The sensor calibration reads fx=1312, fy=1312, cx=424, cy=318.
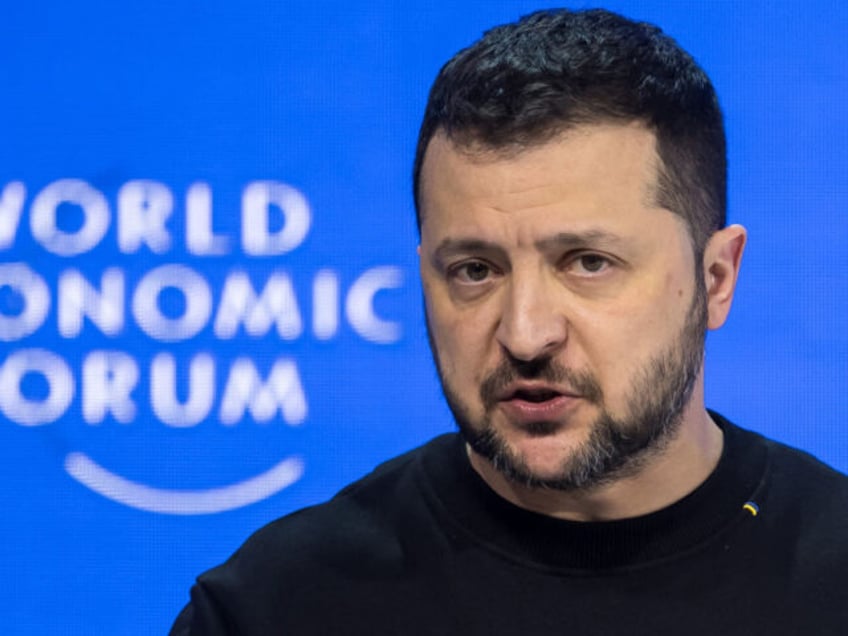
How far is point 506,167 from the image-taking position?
4.26 feet

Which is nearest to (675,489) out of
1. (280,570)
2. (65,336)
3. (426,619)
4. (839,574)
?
(839,574)

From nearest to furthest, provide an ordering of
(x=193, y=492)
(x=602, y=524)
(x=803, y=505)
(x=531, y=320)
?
(x=531, y=320)
(x=602, y=524)
(x=803, y=505)
(x=193, y=492)

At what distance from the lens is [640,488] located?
1.39m

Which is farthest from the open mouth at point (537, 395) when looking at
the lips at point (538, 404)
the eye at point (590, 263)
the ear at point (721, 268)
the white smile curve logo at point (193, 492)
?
the white smile curve logo at point (193, 492)

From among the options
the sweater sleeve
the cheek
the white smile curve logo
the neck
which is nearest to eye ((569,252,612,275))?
the cheek

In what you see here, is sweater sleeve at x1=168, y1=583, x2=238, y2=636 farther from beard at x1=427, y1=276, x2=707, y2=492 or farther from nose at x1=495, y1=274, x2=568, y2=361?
nose at x1=495, y1=274, x2=568, y2=361

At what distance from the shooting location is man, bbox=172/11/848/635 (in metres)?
1.30

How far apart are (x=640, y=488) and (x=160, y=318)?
86 cm

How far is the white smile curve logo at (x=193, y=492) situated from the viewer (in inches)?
77.0

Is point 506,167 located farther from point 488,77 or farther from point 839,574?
point 839,574

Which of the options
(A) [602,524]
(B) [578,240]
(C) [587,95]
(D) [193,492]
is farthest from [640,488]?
(D) [193,492]

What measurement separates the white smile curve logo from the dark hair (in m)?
0.67

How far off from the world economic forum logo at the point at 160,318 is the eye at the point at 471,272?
1.97 ft

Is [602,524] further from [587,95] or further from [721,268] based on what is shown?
[587,95]
